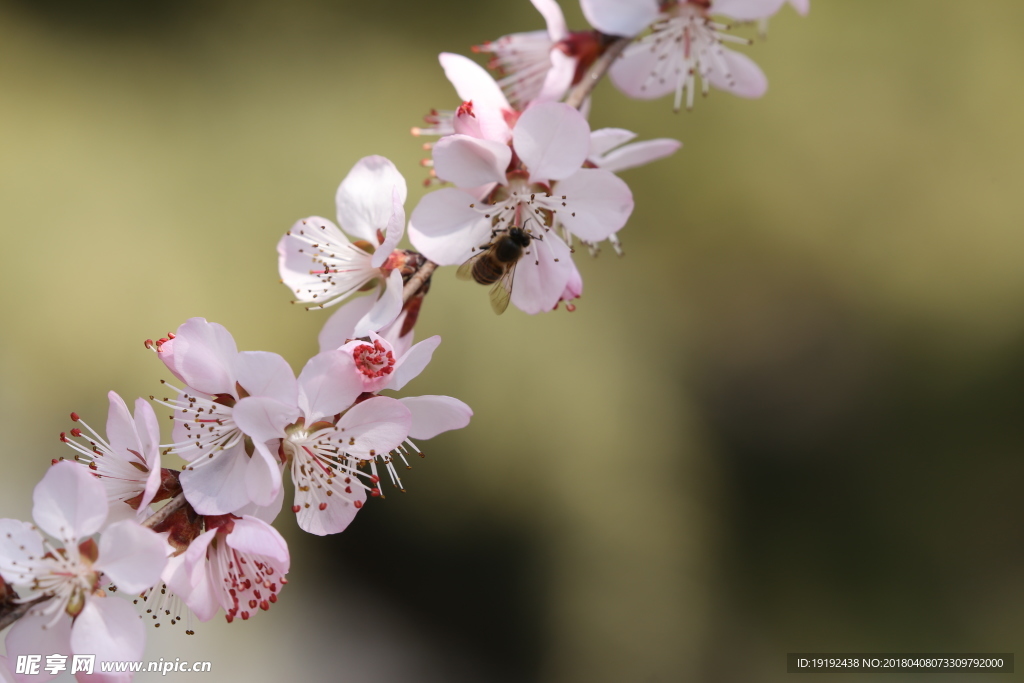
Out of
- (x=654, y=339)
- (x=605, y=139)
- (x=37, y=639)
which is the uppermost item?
(x=654, y=339)

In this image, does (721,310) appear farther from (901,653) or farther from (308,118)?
(308,118)

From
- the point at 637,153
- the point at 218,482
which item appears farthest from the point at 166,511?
the point at 637,153

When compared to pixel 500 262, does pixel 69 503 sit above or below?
below

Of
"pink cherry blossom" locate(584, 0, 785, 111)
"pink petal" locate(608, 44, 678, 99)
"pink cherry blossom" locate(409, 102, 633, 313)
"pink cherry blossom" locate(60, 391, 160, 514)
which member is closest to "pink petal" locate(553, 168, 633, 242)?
"pink cherry blossom" locate(409, 102, 633, 313)

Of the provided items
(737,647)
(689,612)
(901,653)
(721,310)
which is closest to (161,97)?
(721,310)

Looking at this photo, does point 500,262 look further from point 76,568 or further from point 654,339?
point 654,339

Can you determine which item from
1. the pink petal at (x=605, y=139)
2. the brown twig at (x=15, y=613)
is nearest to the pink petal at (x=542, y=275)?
the pink petal at (x=605, y=139)
